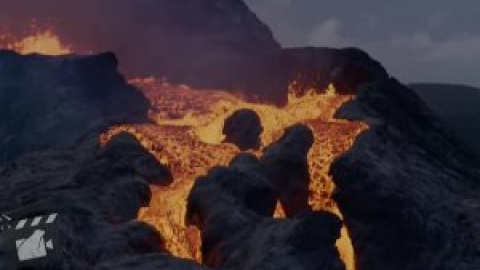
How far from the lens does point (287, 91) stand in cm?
5634

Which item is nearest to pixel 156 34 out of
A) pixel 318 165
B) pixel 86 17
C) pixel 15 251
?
pixel 86 17

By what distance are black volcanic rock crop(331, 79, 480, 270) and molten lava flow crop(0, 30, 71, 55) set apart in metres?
31.5

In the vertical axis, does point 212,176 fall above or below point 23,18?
below

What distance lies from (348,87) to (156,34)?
20.9 metres

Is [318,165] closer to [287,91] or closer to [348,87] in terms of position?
[348,87]

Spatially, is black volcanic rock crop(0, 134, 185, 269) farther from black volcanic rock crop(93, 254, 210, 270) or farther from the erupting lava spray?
the erupting lava spray

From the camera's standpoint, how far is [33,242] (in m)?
15.9

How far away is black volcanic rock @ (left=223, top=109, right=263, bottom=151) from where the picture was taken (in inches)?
1799

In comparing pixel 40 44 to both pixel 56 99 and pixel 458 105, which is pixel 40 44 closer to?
pixel 56 99

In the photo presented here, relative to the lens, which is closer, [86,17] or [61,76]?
[61,76]

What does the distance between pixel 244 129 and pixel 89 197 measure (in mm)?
13218

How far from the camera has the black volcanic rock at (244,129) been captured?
4569cm

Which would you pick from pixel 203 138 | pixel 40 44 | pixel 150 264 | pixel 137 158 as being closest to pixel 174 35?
pixel 40 44

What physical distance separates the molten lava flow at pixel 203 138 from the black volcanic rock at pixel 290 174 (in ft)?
1.71
